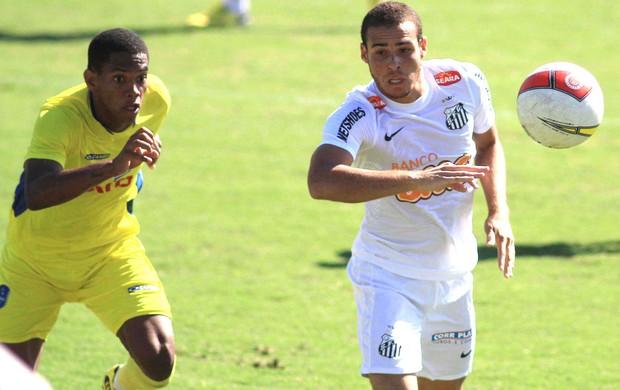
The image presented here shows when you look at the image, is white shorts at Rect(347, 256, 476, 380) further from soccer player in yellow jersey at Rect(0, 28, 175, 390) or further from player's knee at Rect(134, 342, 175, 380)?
soccer player in yellow jersey at Rect(0, 28, 175, 390)

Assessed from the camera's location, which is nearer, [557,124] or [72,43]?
[557,124]

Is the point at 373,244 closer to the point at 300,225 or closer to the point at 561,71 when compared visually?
the point at 561,71

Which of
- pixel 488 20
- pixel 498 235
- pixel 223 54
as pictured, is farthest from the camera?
pixel 488 20

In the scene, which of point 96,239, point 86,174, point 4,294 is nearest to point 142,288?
point 96,239

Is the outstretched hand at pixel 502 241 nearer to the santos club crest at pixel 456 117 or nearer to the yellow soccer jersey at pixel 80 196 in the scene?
the santos club crest at pixel 456 117

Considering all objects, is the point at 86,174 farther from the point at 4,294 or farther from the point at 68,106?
the point at 4,294

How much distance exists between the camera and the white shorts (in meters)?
6.06

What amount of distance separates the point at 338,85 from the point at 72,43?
7.31 metres

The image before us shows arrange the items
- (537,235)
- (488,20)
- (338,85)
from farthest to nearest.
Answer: (488,20) → (338,85) → (537,235)

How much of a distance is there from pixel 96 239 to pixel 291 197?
28.7 ft

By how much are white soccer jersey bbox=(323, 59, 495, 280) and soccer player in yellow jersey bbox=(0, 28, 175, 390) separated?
143 cm

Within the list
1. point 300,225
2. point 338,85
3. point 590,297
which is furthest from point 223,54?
point 590,297

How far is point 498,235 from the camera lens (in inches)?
251

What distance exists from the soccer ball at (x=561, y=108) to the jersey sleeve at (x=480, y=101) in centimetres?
37
